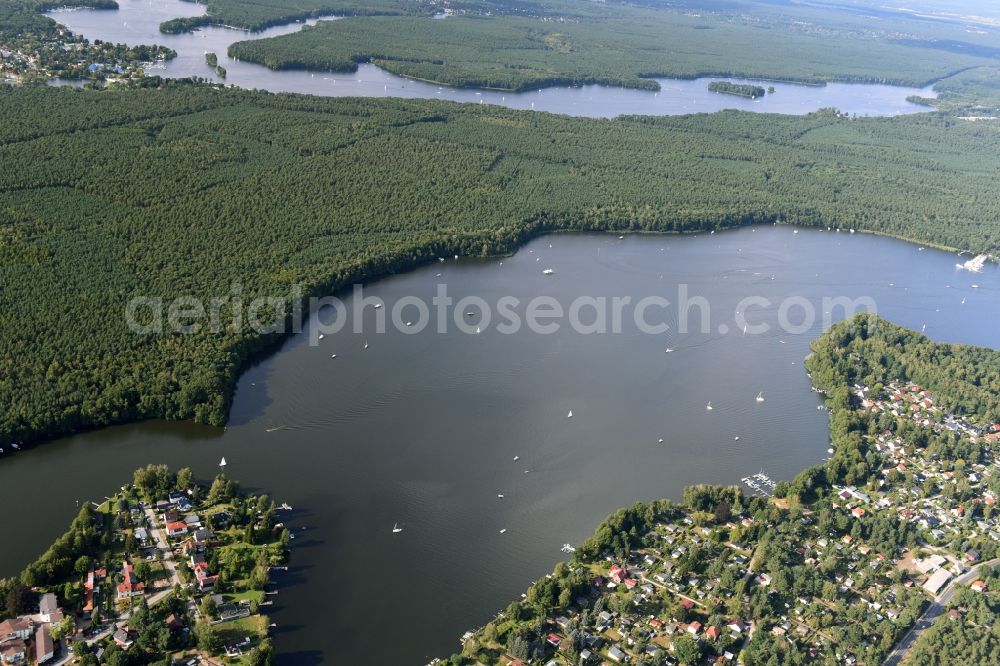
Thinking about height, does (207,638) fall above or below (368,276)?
below

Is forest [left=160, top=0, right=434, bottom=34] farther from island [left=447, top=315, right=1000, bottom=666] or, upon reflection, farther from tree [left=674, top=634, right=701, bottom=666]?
tree [left=674, top=634, right=701, bottom=666]

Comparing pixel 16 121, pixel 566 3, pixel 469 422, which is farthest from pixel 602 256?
pixel 566 3

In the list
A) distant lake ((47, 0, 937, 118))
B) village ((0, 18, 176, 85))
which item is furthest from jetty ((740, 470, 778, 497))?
village ((0, 18, 176, 85))

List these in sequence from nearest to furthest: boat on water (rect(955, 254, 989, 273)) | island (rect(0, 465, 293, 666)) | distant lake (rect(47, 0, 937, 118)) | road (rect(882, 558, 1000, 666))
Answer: island (rect(0, 465, 293, 666)) < road (rect(882, 558, 1000, 666)) < boat on water (rect(955, 254, 989, 273)) < distant lake (rect(47, 0, 937, 118))

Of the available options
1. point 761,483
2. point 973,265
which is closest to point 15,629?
point 761,483

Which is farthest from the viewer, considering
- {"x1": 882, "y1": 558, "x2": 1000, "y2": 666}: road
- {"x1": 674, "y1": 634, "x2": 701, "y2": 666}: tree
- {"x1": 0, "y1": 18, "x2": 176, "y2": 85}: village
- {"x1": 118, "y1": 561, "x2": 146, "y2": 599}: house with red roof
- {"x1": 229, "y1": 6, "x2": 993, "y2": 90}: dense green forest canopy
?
{"x1": 229, "y1": 6, "x2": 993, "y2": 90}: dense green forest canopy

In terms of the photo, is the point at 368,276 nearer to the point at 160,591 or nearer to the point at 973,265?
the point at 160,591
